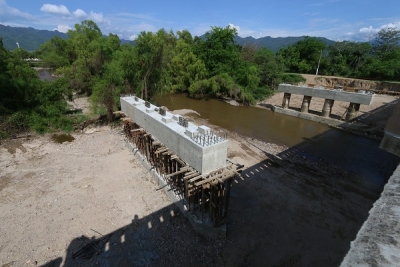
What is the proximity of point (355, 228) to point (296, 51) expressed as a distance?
5221 cm

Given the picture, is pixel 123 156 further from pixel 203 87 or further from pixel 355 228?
pixel 203 87

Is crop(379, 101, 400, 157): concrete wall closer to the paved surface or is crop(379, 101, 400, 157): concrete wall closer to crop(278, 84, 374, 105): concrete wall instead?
the paved surface

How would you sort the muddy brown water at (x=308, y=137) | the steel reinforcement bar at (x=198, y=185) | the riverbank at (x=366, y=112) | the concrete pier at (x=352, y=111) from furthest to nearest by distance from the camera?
1. the concrete pier at (x=352, y=111)
2. the riverbank at (x=366, y=112)
3. the muddy brown water at (x=308, y=137)
4. the steel reinforcement bar at (x=198, y=185)

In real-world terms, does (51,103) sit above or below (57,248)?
above

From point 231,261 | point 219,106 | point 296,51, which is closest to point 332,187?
point 231,261

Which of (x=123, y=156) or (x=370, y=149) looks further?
(x=370, y=149)

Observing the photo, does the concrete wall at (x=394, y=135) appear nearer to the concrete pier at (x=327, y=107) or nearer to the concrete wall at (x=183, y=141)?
the concrete wall at (x=183, y=141)

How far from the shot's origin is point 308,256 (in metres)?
8.36

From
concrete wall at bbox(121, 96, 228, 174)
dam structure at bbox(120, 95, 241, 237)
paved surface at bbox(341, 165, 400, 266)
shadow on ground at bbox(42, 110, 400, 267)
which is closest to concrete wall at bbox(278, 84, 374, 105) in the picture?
shadow on ground at bbox(42, 110, 400, 267)

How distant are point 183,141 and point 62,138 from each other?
48.7ft

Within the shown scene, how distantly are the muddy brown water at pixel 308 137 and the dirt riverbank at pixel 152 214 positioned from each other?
2.33 meters

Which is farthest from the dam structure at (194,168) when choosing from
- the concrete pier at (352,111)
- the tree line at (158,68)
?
the concrete pier at (352,111)

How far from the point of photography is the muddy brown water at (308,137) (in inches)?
633

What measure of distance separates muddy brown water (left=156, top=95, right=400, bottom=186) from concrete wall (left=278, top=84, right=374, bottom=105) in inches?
138
